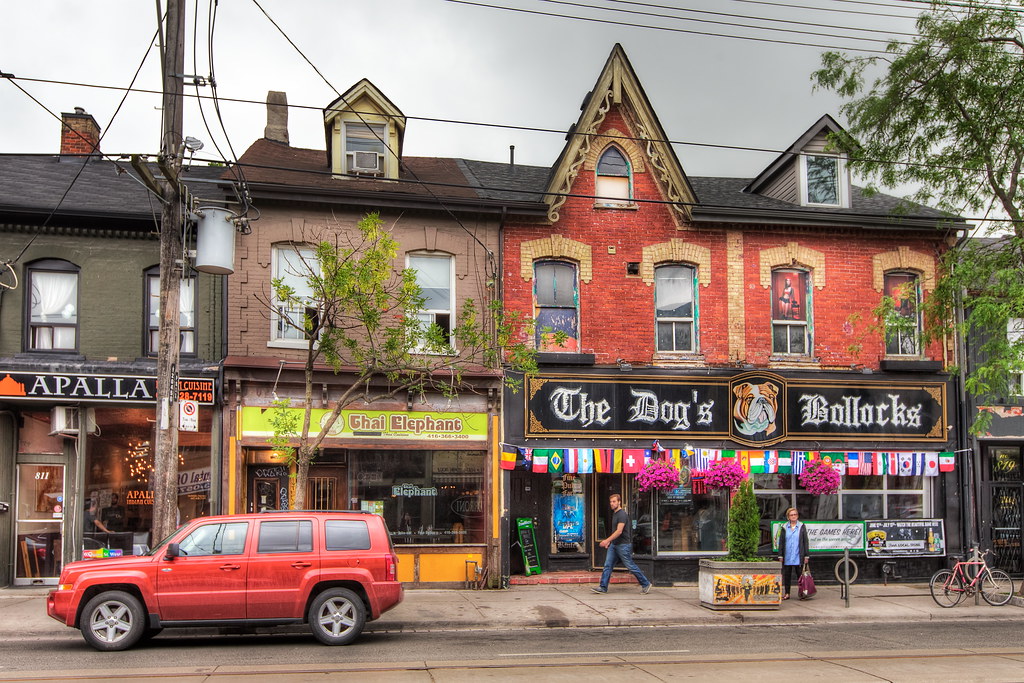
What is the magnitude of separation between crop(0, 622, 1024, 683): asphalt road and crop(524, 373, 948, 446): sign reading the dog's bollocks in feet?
17.4

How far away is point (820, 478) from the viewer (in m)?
18.0

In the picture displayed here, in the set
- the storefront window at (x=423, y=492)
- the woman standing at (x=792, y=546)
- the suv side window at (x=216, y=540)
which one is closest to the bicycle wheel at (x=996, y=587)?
the woman standing at (x=792, y=546)

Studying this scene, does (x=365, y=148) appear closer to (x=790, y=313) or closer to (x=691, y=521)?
(x=790, y=313)

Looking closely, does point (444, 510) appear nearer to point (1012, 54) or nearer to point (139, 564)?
point (139, 564)

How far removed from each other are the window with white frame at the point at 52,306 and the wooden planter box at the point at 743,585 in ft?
40.2

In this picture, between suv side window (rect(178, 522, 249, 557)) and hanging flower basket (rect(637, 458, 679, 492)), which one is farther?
hanging flower basket (rect(637, 458, 679, 492))

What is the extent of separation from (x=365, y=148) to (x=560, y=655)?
11.5 meters

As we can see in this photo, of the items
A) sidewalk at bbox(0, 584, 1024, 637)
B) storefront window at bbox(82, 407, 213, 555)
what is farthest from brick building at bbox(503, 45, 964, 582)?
storefront window at bbox(82, 407, 213, 555)

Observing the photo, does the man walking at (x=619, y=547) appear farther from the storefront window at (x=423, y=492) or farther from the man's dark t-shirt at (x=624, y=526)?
the storefront window at (x=423, y=492)

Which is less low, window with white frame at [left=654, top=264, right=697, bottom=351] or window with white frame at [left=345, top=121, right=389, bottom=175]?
window with white frame at [left=345, top=121, right=389, bottom=175]

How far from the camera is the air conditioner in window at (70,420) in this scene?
655 inches

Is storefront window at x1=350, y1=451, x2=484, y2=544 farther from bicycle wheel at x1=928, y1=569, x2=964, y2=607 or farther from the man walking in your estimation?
bicycle wheel at x1=928, y1=569, x2=964, y2=607

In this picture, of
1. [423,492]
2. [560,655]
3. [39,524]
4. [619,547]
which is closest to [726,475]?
[619,547]

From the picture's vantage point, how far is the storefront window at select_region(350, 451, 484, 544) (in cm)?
1762
